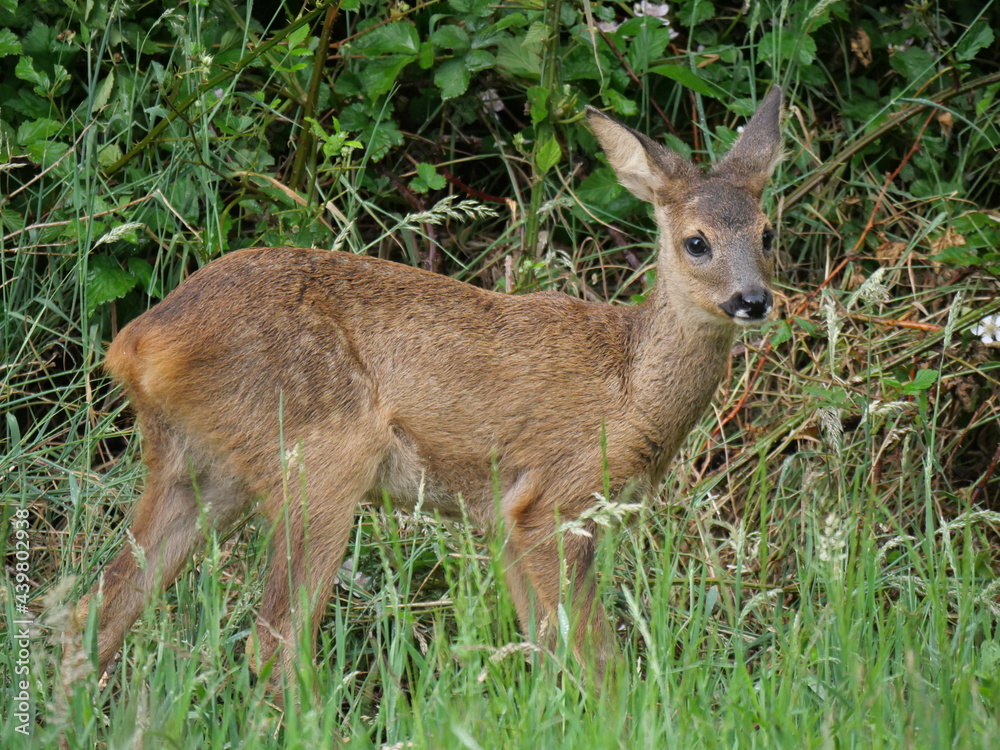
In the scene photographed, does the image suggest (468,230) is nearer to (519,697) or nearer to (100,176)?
(100,176)

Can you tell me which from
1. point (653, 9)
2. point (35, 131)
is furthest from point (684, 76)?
point (35, 131)

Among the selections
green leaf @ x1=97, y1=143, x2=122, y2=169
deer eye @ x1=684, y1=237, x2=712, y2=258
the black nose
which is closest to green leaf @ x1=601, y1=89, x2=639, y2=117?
deer eye @ x1=684, y1=237, x2=712, y2=258

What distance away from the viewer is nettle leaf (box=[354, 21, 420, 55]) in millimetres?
5117

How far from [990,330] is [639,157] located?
5.08 feet

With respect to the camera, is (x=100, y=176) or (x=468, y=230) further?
(x=468, y=230)

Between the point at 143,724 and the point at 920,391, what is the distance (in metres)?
2.93

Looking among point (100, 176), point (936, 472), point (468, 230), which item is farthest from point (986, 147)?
point (100, 176)

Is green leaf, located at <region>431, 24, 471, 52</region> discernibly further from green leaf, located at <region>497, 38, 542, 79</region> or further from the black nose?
the black nose

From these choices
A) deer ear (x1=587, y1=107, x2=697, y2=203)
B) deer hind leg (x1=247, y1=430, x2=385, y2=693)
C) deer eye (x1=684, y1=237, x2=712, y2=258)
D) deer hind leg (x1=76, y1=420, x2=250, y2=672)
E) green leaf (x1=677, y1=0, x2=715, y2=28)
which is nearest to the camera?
deer hind leg (x1=247, y1=430, x2=385, y2=693)

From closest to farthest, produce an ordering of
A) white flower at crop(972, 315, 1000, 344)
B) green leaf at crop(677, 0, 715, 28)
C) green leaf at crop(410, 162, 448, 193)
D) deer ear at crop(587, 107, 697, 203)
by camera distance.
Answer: deer ear at crop(587, 107, 697, 203) → white flower at crop(972, 315, 1000, 344) → green leaf at crop(410, 162, 448, 193) → green leaf at crop(677, 0, 715, 28)

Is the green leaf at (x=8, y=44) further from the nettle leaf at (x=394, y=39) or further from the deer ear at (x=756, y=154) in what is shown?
the deer ear at (x=756, y=154)

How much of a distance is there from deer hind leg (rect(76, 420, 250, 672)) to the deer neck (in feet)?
4.25

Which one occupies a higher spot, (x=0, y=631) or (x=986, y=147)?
(x=986, y=147)

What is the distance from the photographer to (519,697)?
297cm
